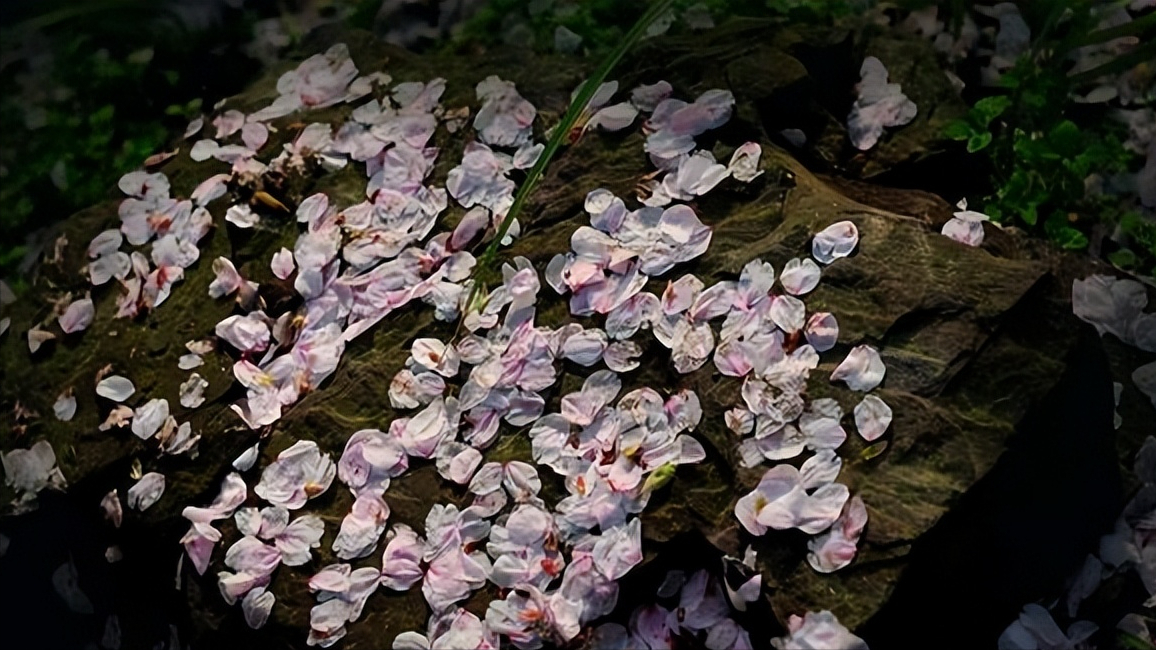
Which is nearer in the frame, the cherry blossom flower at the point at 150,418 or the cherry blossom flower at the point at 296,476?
the cherry blossom flower at the point at 296,476

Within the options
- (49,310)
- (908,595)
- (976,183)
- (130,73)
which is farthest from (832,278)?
(130,73)

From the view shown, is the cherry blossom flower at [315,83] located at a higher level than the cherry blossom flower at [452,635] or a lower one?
higher

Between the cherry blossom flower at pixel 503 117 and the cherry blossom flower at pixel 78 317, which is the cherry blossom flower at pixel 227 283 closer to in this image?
the cherry blossom flower at pixel 78 317

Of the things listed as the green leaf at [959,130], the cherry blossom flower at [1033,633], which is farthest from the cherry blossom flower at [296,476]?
the green leaf at [959,130]

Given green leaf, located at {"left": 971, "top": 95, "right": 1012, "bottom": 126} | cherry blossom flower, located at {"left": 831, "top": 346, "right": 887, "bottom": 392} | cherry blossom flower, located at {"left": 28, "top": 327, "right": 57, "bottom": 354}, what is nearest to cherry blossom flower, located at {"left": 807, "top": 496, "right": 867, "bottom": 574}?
cherry blossom flower, located at {"left": 831, "top": 346, "right": 887, "bottom": 392}

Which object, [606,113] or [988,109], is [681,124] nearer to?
[606,113]
